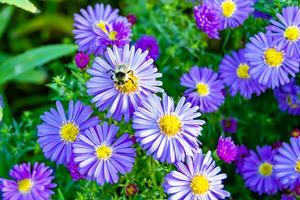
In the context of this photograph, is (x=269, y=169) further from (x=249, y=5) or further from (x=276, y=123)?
(x=249, y=5)

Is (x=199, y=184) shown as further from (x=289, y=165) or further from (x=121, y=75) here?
(x=121, y=75)

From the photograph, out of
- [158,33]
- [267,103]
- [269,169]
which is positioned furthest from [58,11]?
[269,169]

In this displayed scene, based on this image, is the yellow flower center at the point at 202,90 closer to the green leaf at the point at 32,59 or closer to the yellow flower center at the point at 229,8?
the yellow flower center at the point at 229,8

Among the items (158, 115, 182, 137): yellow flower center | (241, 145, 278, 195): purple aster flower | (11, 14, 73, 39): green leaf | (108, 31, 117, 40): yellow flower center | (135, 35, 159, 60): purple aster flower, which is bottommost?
(158, 115, 182, 137): yellow flower center

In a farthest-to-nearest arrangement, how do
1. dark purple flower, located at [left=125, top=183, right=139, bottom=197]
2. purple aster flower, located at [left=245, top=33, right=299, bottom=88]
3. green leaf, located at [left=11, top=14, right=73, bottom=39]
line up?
1. green leaf, located at [left=11, top=14, right=73, bottom=39]
2. purple aster flower, located at [left=245, top=33, right=299, bottom=88]
3. dark purple flower, located at [left=125, top=183, right=139, bottom=197]

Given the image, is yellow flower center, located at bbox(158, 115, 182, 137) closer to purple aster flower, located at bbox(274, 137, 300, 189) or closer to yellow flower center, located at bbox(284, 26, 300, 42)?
purple aster flower, located at bbox(274, 137, 300, 189)

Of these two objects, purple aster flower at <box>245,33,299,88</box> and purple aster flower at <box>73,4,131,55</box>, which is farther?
purple aster flower at <box>245,33,299,88</box>

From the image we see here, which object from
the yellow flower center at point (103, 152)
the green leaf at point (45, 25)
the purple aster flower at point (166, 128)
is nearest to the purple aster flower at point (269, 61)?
the purple aster flower at point (166, 128)

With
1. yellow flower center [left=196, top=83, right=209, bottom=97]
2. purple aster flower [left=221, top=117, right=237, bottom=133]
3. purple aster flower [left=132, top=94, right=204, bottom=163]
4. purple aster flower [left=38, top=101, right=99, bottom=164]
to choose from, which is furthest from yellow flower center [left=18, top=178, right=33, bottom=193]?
purple aster flower [left=221, top=117, right=237, bottom=133]
